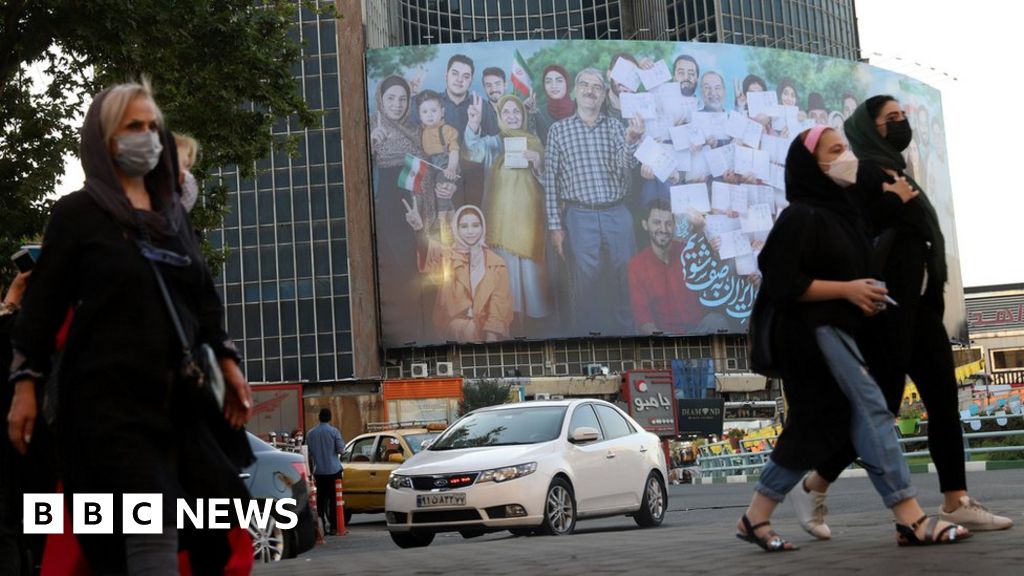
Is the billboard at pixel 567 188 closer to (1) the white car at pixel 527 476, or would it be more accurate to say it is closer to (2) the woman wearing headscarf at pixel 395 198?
(2) the woman wearing headscarf at pixel 395 198

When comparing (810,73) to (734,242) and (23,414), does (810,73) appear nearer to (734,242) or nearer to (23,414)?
(734,242)

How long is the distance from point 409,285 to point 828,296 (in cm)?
7253

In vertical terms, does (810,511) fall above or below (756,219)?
below

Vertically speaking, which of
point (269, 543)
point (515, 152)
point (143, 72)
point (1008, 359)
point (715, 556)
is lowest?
point (269, 543)

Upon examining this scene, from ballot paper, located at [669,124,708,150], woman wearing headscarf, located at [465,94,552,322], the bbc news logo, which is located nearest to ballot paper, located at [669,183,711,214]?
ballot paper, located at [669,124,708,150]

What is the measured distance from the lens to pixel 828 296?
20.0 ft

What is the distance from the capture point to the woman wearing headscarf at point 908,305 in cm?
636

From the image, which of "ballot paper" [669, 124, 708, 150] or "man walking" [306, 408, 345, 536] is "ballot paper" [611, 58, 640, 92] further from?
"man walking" [306, 408, 345, 536]

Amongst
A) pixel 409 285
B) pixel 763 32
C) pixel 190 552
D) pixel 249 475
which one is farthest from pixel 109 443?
pixel 763 32

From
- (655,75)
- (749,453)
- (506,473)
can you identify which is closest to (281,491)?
(506,473)

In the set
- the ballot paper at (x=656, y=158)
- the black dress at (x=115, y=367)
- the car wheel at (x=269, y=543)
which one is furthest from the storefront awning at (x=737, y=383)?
the black dress at (x=115, y=367)

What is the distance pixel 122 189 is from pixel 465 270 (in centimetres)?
7360

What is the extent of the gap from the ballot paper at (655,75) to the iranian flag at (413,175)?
13.7 m

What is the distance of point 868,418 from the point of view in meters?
5.93
